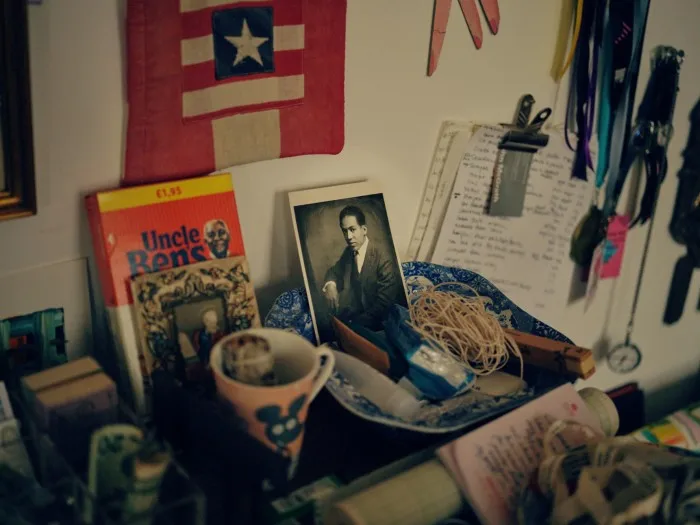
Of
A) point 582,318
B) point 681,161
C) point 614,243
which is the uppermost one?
point 681,161

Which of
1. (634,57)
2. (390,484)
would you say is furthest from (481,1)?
(390,484)

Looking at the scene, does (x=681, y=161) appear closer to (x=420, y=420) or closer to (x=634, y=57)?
(x=634, y=57)

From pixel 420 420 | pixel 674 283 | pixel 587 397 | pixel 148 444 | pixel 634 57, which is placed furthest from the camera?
pixel 674 283

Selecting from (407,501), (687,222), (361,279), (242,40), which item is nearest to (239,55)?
(242,40)

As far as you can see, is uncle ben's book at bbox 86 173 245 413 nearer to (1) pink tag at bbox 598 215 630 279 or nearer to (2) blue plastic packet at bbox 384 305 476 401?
(2) blue plastic packet at bbox 384 305 476 401

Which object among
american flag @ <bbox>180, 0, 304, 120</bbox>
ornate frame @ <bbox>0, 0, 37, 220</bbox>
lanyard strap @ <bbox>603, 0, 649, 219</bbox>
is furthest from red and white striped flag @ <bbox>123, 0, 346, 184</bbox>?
lanyard strap @ <bbox>603, 0, 649, 219</bbox>

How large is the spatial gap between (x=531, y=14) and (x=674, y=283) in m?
0.80

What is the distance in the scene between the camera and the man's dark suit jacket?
92cm

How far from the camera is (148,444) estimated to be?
60cm

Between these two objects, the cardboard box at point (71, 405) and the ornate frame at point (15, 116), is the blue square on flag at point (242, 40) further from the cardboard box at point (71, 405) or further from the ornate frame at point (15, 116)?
the cardboard box at point (71, 405)

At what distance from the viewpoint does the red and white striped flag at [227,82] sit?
743mm

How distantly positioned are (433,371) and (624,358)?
Answer: 35.9 inches

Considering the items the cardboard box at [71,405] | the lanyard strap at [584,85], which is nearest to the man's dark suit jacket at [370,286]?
the cardboard box at [71,405]

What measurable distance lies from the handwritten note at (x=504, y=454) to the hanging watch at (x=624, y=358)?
770 millimetres
